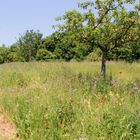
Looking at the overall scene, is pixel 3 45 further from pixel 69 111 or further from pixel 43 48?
pixel 69 111

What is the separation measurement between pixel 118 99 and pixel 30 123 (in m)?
1.61

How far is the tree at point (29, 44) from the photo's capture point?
186ft

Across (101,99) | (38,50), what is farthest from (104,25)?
(38,50)

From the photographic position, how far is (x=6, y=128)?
718 cm

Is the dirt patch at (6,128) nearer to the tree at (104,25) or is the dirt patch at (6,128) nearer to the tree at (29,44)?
the tree at (104,25)

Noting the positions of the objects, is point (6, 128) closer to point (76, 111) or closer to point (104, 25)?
point (76, 111)

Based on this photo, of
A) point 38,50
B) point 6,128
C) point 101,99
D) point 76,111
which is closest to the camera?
point 76,111

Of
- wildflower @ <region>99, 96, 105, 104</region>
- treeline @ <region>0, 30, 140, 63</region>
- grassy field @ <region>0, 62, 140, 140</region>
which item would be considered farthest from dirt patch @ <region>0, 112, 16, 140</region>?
treeline @ <region>0, 30, 140, 63</region>

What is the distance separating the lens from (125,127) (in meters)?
5.42

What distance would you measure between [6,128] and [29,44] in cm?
5117

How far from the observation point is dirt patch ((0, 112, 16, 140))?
6.68 meters

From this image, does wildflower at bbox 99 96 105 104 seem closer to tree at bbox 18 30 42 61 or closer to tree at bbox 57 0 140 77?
tree at bbox 57 0 140 77

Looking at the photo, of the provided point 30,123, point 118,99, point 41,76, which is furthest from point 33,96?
point 41,76

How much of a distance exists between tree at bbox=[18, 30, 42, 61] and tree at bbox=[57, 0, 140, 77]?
4331 centimetres
